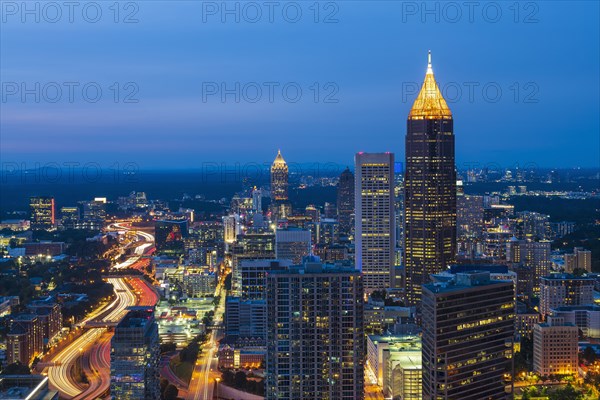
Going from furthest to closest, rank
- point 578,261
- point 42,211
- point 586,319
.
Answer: point 42,211 → point 578,261 → point 586,319

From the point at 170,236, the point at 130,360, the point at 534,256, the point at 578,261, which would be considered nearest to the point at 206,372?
the point at 130,360

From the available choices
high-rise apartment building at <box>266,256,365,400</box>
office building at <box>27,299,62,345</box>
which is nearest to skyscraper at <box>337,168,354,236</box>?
office building at <box>27,299,62,345</box>

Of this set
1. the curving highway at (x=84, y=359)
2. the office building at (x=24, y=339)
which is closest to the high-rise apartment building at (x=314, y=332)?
the curving highway at (x=84, y=359)

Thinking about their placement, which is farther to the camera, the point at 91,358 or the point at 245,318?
the point at 245,318

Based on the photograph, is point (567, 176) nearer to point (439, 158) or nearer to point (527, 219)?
point (527, 219)

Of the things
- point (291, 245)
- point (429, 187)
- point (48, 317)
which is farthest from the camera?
point (291, 245)

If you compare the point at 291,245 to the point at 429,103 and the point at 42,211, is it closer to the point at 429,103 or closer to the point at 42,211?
the point at 429,103

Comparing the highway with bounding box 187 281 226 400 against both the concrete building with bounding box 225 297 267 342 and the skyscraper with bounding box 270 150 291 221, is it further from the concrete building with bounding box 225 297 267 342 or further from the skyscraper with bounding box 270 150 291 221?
the skyscraper with bounding box 270 150 291 221
